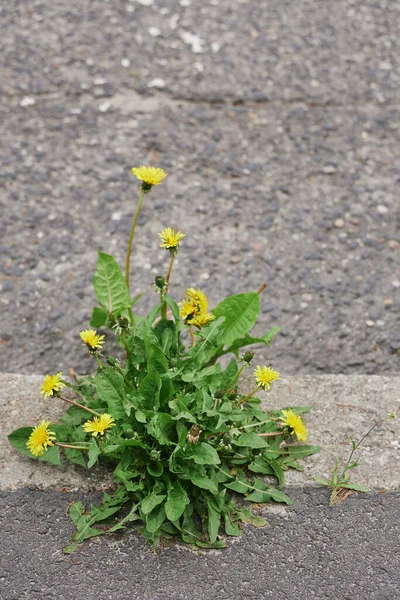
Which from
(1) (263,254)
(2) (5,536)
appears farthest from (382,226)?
(2) (5,536)

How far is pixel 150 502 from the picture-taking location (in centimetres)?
214

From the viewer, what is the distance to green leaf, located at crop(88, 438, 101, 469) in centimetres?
215

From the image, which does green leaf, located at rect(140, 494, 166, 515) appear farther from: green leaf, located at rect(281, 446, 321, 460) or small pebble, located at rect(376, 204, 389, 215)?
small pebble, located at rect(376, 204, 389, 215)

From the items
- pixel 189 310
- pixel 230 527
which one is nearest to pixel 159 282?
pixel 189 310

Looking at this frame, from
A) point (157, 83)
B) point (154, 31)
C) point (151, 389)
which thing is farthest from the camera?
point (154, 31)

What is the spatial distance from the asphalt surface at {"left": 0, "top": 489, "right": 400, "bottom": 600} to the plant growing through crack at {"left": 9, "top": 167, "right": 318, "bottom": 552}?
0.05m

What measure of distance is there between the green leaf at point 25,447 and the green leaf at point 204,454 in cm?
47

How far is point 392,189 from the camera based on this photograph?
375 centimetres

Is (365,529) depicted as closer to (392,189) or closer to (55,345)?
(55,345)

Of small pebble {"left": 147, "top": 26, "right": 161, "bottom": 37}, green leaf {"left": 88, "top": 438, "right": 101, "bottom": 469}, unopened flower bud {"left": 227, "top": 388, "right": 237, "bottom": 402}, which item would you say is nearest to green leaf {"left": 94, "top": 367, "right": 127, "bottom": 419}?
green leaf {"left": 88, "top": 438, "right": 101, "bottom": 469}

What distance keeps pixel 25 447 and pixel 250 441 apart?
2.39ft

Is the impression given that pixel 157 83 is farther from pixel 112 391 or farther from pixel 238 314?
pixel 112 391

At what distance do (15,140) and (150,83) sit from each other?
2.81ft

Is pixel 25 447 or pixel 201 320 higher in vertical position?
pixel 201 320
